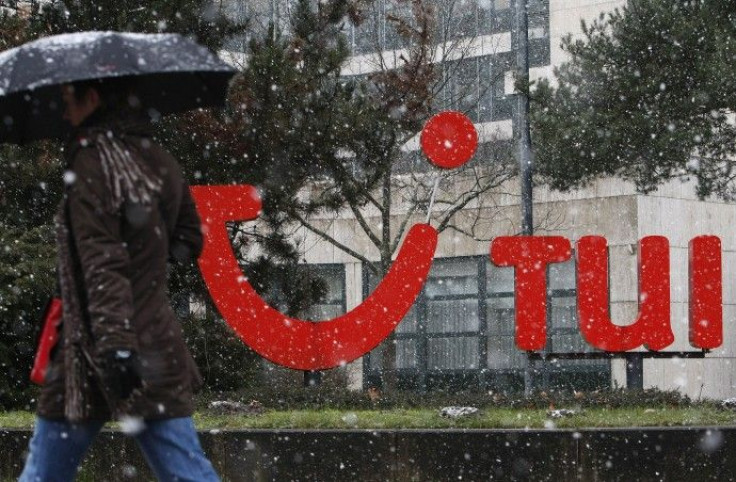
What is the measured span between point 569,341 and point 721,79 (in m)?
13.1

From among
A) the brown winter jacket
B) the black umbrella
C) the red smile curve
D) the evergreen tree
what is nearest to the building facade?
the evergreen tree

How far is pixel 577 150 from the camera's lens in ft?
60.9

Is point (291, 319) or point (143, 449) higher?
point (291, 319)

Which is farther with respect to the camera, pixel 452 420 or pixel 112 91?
pixel 452 420

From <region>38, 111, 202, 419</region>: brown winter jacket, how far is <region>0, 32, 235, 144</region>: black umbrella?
202 mm

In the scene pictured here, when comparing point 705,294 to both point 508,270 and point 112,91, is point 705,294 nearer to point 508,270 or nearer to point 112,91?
point 112,91

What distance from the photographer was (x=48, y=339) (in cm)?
419

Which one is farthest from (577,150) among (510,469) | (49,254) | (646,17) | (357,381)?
(357,381)

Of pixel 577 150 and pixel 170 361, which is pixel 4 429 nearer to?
pixel 170 361

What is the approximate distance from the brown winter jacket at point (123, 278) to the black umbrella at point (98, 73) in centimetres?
20

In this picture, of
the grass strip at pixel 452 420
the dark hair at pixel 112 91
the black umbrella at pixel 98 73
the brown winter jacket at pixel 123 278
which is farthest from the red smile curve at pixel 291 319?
the brown winter jacket at pixel 123 278

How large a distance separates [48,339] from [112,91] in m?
0.80

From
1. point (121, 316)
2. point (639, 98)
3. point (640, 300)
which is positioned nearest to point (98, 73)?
point (121, 316)

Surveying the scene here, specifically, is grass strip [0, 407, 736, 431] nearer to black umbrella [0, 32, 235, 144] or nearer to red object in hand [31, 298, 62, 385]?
black umbrella [0, 32, 235, 144]
